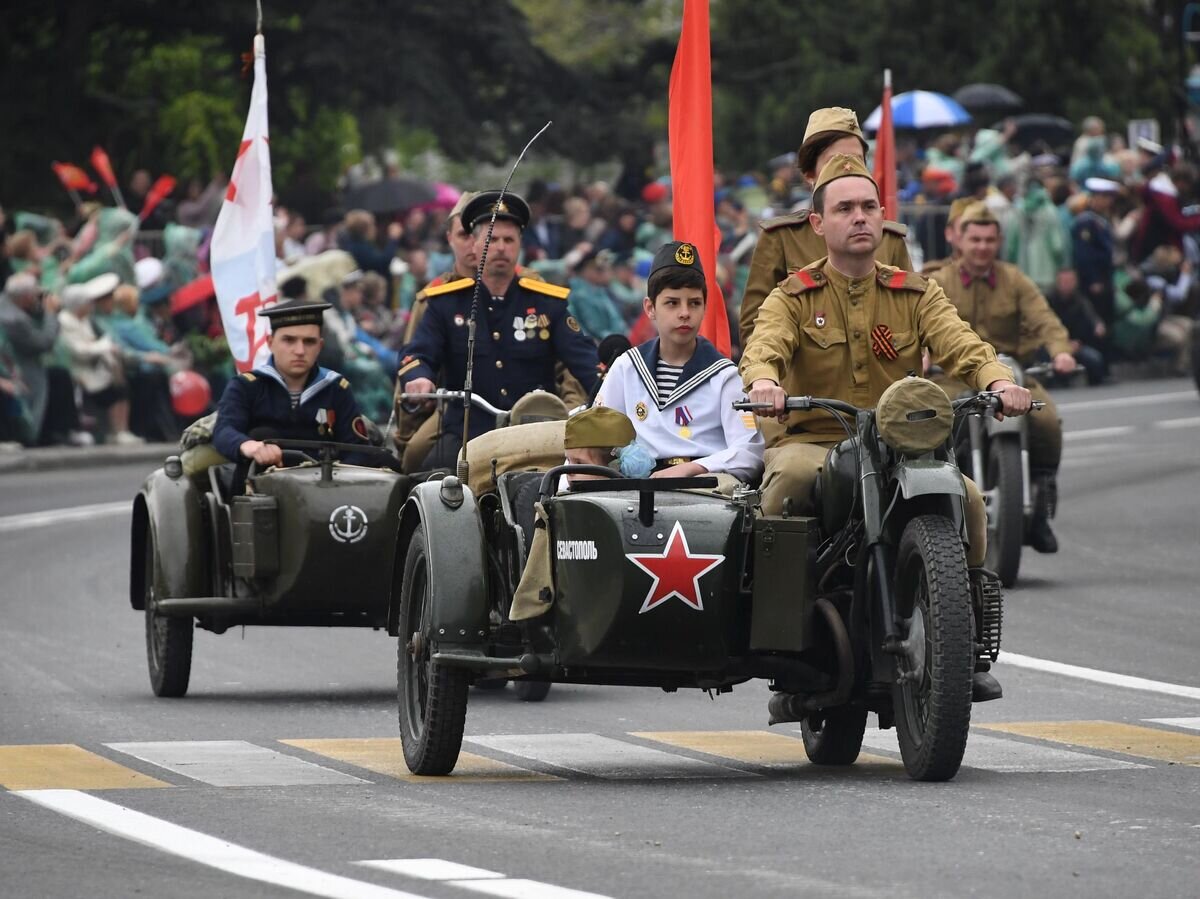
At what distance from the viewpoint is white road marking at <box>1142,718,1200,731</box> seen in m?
10.7

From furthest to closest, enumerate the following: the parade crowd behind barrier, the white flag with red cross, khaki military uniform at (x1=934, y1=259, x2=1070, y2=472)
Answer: the parade crowd behind barrier
khaki military uniform at (x1=934, y1=259, x2=1070, y2=472)
the white flag with red cross

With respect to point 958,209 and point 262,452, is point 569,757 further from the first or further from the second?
point 958,209

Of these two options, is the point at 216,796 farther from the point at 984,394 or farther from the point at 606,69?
the point at 606,69

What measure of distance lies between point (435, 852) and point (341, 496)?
4531 millimetres

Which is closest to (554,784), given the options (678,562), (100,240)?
(678,562)

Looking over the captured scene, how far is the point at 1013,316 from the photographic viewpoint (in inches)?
641

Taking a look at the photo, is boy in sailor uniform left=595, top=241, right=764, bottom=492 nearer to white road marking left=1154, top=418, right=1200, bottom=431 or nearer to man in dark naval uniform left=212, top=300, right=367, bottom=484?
man in dark naval uniform left=212, top=300, right=367, bottom=484

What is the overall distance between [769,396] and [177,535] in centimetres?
425

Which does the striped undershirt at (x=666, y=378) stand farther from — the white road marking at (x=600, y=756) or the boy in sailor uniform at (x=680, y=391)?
the white road marking at (x=600, y=756)

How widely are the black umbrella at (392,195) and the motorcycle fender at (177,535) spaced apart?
1906cm

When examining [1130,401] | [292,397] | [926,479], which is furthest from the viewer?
[1130,401]

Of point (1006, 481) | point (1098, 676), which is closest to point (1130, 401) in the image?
point (1006, 481)

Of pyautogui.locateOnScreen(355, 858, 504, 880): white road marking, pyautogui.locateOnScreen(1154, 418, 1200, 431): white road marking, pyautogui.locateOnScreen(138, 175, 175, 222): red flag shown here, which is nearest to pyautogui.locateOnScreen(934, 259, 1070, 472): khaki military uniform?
pyautogui.locateOnScreen(355, 858, 504, 880): white road marking

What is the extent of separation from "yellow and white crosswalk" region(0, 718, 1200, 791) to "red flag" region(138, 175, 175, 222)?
700 inches
